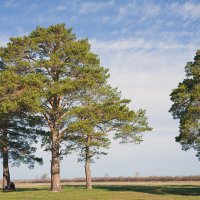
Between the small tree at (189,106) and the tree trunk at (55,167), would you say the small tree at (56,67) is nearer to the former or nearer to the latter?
the tree trunk at (55,167)

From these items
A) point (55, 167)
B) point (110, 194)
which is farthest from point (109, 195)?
point (55, 167)

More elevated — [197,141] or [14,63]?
[14,63]

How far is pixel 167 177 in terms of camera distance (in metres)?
86.6

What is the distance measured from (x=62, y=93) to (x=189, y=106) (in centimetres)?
1315

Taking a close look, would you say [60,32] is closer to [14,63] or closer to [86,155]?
[14,63]

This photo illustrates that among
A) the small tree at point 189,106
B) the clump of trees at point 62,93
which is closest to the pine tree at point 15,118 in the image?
the clump of trees at point 62,93

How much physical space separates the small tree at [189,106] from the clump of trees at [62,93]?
8.87 m

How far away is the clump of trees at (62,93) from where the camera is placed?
43044 millimetres

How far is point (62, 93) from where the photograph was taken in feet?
144

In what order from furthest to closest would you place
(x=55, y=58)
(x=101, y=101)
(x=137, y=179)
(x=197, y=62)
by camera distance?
(x=137, y=179)
(x=101, y=101)
(x=55, y=58)
(x=197, y=62)

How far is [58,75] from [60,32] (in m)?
4.81

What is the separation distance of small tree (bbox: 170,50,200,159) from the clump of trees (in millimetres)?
8865

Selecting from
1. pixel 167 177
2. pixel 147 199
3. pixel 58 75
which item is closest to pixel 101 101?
pixel 58 75

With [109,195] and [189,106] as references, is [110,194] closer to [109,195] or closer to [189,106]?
[109,195]
